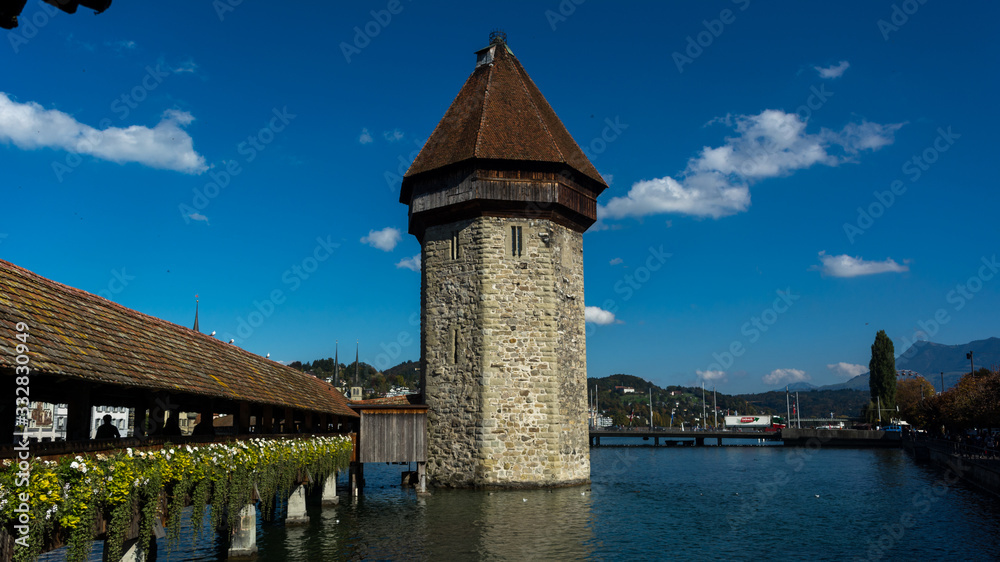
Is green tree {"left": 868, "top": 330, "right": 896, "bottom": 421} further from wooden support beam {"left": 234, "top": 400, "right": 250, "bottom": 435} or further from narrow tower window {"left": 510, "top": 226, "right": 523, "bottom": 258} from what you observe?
wooden support beam {"left": 234, "top": 400, "right": 250, "bottom": 435}

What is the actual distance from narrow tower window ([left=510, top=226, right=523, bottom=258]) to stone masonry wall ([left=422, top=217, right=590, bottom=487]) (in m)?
0.12

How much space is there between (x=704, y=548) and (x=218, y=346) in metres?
11.6

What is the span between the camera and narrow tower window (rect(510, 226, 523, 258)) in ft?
84.2

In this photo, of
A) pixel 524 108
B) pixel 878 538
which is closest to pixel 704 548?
pixel 878 538

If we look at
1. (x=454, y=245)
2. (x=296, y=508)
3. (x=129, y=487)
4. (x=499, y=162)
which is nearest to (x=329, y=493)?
(x=296, y=508)

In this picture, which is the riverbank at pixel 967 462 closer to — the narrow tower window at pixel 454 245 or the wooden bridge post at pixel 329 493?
the narrow tower window at pixel 454 245

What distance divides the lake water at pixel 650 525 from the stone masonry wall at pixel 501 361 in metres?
1.13

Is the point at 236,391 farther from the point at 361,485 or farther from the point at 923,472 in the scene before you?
the point at 923,472

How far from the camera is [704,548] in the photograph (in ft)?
53.7

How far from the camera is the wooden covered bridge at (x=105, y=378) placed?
7.70m

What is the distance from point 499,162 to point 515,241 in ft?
9.23

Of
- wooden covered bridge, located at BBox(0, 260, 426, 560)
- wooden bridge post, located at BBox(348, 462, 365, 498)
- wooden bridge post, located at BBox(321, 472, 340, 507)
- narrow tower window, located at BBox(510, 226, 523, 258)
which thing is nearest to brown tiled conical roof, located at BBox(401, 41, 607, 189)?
narrow tower window, located at BBox(510, 226, 523, 258)

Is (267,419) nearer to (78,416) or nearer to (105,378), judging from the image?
(78,416)

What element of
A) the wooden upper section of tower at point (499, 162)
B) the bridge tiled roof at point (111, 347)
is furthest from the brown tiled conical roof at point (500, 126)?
the bridge tiled roof at point (111, 347)
